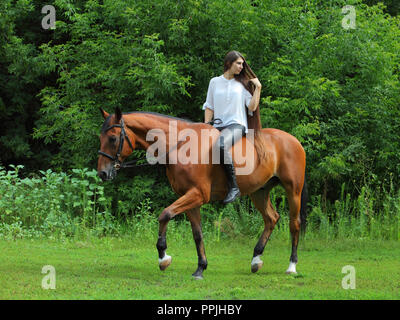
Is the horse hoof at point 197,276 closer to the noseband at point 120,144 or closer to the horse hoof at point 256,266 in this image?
the horse hoof at point 256,266

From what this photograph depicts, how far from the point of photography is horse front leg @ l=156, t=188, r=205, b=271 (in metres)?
6.77

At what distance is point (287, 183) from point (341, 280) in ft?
5.59

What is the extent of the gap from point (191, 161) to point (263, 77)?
5.50 metres

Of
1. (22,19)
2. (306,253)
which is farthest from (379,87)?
(22,19)

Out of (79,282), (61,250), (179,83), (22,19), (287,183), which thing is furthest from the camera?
(22,19)

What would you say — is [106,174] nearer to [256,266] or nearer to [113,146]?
[113,146]

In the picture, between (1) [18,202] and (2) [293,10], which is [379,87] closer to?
(2) [293,10]

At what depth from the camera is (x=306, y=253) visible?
9.98 metres

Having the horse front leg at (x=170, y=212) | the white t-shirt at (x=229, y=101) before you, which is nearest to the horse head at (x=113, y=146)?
the horse front leg at (x=170, y=212)

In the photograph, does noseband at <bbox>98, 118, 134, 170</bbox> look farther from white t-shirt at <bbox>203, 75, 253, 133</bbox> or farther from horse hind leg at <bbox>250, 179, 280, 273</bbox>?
horse hind leg at <bbox>250, 179, 280, 273</bbox>

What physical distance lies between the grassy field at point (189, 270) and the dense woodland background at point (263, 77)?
6.45 ft

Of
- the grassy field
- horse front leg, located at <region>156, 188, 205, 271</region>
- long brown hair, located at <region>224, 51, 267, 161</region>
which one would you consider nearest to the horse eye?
horse front leg, located at <region>156, 188, 205, 271</region>

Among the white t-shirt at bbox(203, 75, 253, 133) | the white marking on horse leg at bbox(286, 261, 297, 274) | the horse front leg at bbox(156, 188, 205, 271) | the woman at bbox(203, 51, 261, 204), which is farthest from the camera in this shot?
the white marking on horse leg at bbox(286, 261, 297, 274)

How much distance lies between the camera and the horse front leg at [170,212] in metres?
6.77
